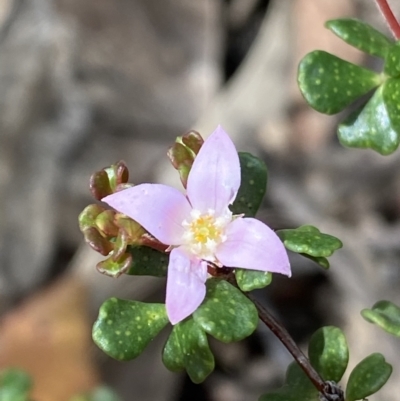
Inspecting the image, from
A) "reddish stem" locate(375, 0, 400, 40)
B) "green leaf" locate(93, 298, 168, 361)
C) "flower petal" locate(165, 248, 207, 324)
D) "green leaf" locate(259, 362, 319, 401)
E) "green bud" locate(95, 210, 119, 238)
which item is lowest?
"green leaf" locate(259, 362, 319, 401)

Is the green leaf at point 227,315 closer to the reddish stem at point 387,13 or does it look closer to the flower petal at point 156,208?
the flower petal at point 156,208

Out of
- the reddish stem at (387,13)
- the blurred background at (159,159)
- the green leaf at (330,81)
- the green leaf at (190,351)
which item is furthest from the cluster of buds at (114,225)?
the blurred background at (159,159)

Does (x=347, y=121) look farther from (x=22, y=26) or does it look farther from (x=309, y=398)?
(x=22, y=26)

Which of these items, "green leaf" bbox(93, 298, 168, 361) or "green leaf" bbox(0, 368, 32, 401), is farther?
"green leaf" bbox(0, 368, 32, 401)

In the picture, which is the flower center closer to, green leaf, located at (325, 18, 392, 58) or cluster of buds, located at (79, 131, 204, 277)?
cluster of buds, located at (79, 131, 204, 277)

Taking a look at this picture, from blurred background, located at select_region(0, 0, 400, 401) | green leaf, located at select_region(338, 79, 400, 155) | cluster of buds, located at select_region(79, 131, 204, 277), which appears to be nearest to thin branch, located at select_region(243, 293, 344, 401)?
cluster of buds, located at select_region(79, 131, 204, 277)

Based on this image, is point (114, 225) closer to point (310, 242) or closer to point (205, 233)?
point (205, 233)

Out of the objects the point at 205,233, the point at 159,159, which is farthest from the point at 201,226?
the point at 159,159
